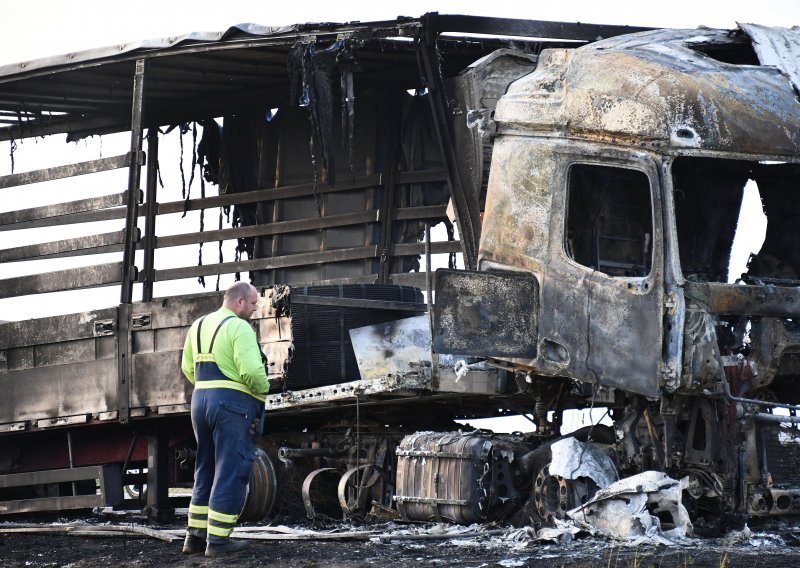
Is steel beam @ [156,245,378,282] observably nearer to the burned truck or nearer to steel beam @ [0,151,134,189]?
the burned truck

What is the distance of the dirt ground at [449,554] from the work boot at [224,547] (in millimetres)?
49

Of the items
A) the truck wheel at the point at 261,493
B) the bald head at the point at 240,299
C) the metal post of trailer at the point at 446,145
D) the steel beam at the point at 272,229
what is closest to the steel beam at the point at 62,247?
the steel beam at the point at 272,229

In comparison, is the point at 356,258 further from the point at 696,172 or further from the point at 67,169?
the point at 696,172

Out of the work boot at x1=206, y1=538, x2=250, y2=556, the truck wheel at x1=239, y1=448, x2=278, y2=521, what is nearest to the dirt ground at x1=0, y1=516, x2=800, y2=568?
the work boot at x1=206, y1=538, x2=250, y2=556

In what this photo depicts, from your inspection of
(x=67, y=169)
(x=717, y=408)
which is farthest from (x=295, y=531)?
(x=67, y=169)

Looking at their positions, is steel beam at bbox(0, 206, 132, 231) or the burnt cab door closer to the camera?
the burnt cab door

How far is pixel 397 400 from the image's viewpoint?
10828 millimetres

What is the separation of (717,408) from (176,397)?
4.85m

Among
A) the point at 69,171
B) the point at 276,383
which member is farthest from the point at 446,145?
the point at 69,171

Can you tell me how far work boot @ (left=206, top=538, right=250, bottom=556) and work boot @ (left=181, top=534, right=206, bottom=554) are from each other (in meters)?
0.24

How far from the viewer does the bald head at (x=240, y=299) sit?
8.82 meters

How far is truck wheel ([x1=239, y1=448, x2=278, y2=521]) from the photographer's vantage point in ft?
37.3

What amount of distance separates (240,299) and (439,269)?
1.36m

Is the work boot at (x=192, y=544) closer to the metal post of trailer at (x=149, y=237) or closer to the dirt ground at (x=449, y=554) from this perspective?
the dirt ground at (x=449, y=554)
